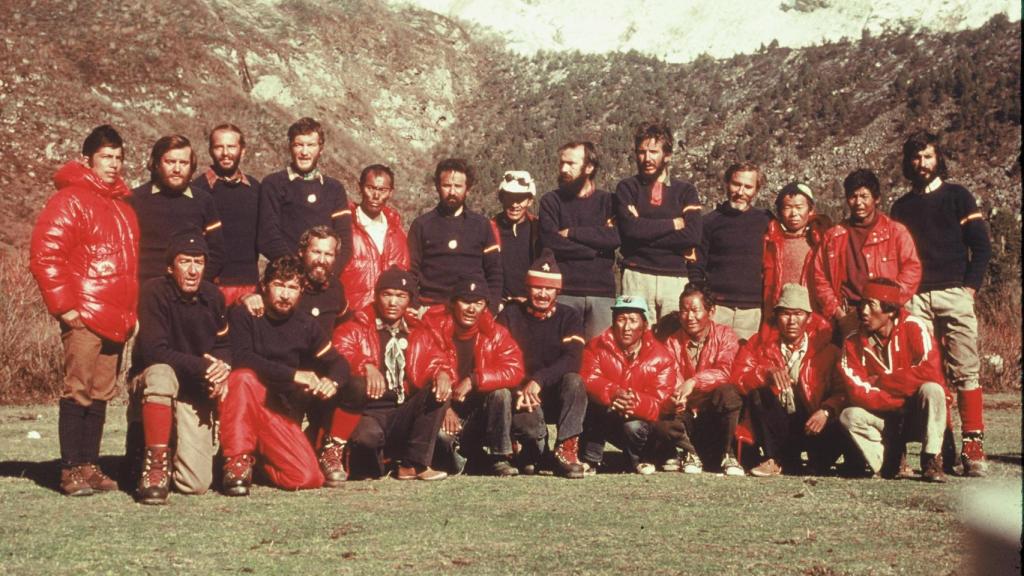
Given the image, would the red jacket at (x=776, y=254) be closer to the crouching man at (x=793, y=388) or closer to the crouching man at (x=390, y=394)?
the crouching man at (x=793, y=388)

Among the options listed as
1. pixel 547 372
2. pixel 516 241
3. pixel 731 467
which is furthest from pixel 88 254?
pixel 731 467

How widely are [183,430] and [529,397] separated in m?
2.17

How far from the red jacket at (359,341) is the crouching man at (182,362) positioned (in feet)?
2.80

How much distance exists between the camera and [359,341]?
7.13 metres

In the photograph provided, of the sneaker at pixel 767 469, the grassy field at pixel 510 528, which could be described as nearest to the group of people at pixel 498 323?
the sneaker at pixel 767 469

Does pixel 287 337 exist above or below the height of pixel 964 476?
above

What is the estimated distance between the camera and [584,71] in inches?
2045

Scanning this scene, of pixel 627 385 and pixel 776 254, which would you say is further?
pixel 776 254

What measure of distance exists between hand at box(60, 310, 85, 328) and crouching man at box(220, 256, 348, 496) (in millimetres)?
872

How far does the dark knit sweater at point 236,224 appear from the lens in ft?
24.1

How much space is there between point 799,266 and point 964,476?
5.97 ft

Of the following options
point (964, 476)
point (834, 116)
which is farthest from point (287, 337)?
point (834, 116)

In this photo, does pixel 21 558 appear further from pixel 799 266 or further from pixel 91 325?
pixel 799 266

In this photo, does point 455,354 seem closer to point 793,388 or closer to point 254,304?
point 254,304
